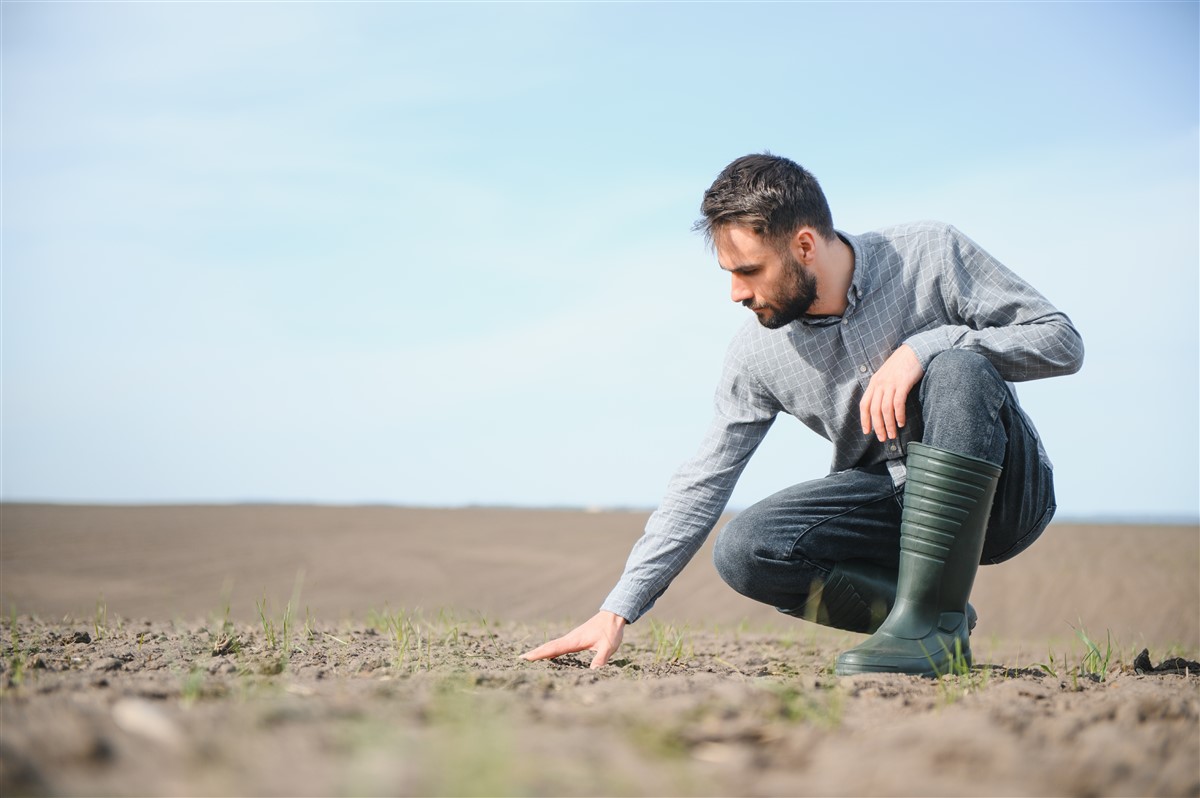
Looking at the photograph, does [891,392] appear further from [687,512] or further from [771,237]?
[687,512]

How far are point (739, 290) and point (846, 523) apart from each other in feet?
2.64

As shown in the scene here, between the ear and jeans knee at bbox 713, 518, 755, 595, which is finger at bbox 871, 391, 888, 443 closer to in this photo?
the ear

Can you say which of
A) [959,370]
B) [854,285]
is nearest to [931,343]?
[959,370]

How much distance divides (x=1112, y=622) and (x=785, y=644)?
4637 mm

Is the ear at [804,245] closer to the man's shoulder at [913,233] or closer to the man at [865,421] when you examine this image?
the man at [865,421]

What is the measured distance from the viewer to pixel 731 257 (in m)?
2.83

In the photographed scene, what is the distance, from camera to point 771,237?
9.05 feet

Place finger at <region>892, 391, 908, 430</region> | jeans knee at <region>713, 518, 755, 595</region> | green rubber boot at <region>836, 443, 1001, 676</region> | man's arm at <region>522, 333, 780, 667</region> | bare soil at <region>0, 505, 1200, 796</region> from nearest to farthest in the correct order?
bare soil at <region>0, 505, 1200, 796</region>
green rubber boot at <region>836, 443, 1001, 676</region>
finger at <region>892, 391, 908, 430</region>
man's arm at <region>522, 333, 780, 667</region>
jeans knee at <region>713, 518, 755, 595</region>

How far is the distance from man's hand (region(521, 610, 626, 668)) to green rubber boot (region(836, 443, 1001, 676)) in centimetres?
66

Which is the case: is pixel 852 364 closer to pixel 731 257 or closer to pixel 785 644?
pixel 731 257

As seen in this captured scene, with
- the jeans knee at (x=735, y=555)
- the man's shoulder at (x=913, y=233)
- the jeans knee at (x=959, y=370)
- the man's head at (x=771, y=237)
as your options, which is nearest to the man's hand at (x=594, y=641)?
the jeans knee at (x=735, y=555)

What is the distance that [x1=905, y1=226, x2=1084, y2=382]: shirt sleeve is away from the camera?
101 inches

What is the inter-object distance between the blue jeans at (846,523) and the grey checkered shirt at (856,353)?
0.33 feet

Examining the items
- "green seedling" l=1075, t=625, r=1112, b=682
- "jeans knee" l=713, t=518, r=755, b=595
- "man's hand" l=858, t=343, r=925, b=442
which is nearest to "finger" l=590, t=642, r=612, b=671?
"jeans knee" l=713, t=518, r=755, b=595
